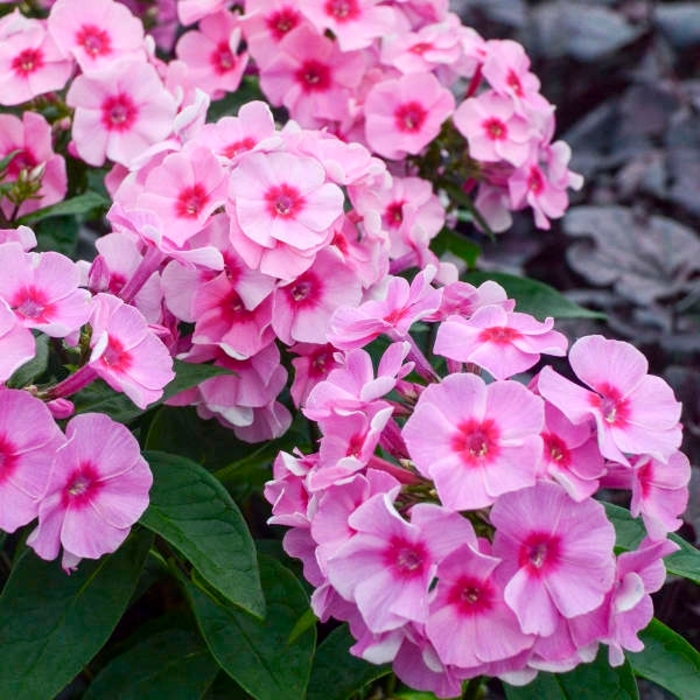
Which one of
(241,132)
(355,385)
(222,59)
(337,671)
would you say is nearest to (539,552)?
(355,385)

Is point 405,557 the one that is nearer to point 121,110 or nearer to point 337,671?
point 337,671

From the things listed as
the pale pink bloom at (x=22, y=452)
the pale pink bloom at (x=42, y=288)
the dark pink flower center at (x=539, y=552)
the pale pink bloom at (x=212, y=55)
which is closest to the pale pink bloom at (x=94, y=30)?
the pale pink bloom at (x=212, y=55)

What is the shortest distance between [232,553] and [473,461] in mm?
A: 255

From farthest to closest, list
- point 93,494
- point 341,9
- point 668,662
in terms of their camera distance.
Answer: point 341,9
point 668,662
point 93,494

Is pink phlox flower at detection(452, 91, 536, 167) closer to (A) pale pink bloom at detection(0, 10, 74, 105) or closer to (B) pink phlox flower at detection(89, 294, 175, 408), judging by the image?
(A) pale pink bloom at detection(0, 10, 74, 105)

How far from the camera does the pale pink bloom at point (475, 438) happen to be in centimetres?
91

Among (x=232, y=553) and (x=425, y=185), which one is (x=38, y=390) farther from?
(x=425, y=185)

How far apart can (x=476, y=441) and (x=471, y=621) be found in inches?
5.2

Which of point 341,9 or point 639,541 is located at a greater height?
point 341,9

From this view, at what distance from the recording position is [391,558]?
93 cm

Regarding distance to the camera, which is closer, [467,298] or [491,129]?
[467,298]

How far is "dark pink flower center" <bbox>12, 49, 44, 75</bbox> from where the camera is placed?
146cm

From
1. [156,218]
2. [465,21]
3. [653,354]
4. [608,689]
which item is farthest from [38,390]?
[465,21]

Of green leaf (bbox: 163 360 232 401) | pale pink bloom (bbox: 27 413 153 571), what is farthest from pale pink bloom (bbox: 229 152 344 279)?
pale pink bloom (bbox: 27 413 153 571)
